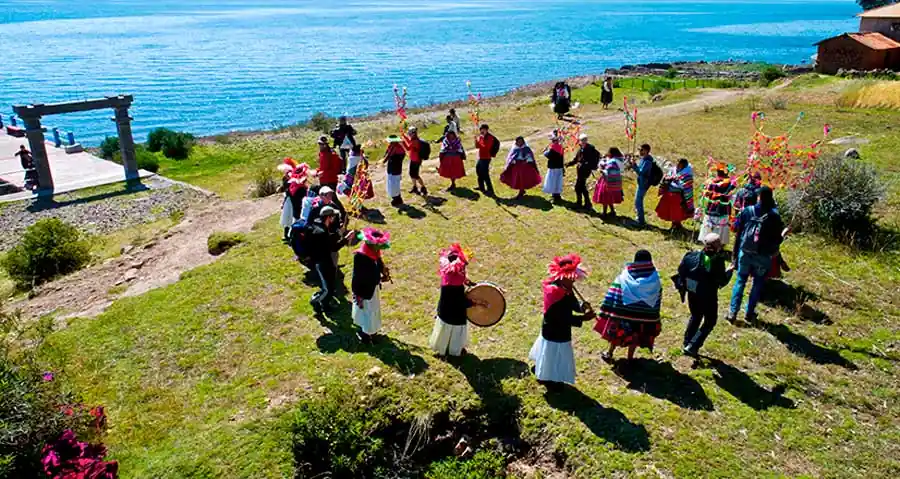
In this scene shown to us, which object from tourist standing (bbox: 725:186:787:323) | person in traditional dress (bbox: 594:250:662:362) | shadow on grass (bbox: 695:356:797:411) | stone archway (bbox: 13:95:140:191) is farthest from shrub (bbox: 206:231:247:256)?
stone archway (bbox: 13:95:140:191)

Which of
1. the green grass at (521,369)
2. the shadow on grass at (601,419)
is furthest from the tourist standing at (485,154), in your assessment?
the shadow on grass at (601,419)

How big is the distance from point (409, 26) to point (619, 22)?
66.9m

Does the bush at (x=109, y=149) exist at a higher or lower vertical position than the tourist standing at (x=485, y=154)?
lower

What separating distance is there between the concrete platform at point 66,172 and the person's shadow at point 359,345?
19.9m

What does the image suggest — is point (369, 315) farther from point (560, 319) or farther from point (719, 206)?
point (719, 206)

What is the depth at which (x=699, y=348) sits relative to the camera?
34.5 ft

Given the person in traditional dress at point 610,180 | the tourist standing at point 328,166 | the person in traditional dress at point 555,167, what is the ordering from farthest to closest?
the person in traditional dress at point 555,167 → the tourist standing at point 328,166 → the person in traditional dress at point 610,180

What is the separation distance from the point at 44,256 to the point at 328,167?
7.85 meters

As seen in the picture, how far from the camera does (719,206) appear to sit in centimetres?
1426

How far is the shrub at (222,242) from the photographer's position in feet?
55.5

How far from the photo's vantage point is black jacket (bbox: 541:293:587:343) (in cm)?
916

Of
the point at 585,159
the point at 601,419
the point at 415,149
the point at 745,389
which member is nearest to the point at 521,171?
the point at 585,159

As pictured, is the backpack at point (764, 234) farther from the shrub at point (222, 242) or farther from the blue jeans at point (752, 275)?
the shrub at point (222, 242)

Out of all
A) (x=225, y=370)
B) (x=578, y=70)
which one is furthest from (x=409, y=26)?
(x=225, y=370)
